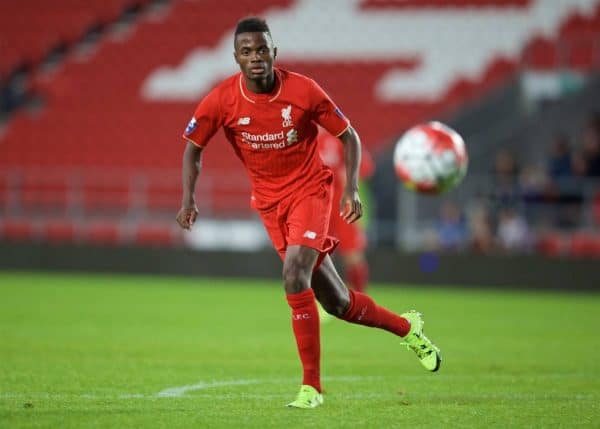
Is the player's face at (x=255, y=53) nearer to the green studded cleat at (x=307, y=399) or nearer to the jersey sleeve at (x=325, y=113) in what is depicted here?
the jersey sleeve at (x=325, y=113)

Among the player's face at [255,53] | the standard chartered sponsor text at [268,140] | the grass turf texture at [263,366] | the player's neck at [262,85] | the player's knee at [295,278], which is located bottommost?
the grass turf texture at [263,366]

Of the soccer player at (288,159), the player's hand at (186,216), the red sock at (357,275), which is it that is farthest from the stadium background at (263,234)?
the player's hand at (186,216)

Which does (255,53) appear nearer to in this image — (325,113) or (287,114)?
(287,114)

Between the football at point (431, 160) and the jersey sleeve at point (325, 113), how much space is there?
404cm

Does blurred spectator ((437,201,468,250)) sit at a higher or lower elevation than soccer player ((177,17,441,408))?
lower

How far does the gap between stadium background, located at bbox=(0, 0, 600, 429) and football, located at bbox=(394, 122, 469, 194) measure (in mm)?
1503

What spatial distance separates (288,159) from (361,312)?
104cm

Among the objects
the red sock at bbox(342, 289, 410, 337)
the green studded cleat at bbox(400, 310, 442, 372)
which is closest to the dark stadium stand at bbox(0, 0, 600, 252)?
the green studded cleat at bbox(400, 310, 442, 372)

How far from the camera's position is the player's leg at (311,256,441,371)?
6508mm

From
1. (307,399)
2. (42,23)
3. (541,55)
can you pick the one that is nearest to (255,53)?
(307,399)

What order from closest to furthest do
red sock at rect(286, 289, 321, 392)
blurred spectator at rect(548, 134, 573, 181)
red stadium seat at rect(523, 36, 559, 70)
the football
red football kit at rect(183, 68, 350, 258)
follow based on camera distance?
red sock at rect(286, 289, 321, 392)
red football kit at rect(183, 68, 350, 258)
the football
blurred spectator at rect(548, 134, 573, 181)
red stadium seat at rect(523, 36, 559, 70)

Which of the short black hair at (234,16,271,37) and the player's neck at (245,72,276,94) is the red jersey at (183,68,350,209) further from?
the short black hair at (234,16,271,37)

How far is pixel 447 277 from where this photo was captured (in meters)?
17.6

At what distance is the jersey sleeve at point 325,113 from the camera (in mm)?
6316
